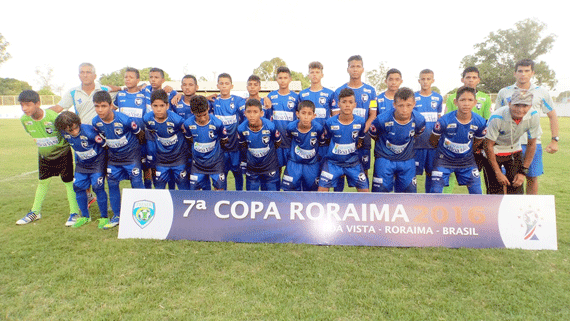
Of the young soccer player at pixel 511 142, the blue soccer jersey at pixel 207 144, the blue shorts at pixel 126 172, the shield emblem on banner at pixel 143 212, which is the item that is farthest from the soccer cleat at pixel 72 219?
the young soccer player at pixel 511 142

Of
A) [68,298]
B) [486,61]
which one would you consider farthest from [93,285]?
[486,61]

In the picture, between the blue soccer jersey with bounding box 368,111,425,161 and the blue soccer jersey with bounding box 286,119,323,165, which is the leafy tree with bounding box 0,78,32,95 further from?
the blue soccer jersey with bounding box 368,111,425,161

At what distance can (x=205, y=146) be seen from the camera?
14.8ft

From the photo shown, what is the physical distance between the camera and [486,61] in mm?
46781

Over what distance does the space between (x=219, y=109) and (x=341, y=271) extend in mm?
3266

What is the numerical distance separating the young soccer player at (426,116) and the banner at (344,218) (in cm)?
146

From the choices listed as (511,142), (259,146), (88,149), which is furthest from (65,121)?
(511,142)

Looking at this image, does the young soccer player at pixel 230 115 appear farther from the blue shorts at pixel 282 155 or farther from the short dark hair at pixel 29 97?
the short dark hair at pixel 29 97

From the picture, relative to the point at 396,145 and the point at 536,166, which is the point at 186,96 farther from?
the point at 536,166

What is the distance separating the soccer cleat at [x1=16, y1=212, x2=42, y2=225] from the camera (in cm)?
463

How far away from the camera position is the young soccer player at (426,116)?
5043 millimetres

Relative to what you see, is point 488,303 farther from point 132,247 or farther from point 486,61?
point 486,61

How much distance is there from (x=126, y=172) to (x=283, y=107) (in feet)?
8.24

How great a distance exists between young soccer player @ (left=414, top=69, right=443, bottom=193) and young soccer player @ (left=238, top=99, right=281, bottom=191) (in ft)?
7.34
